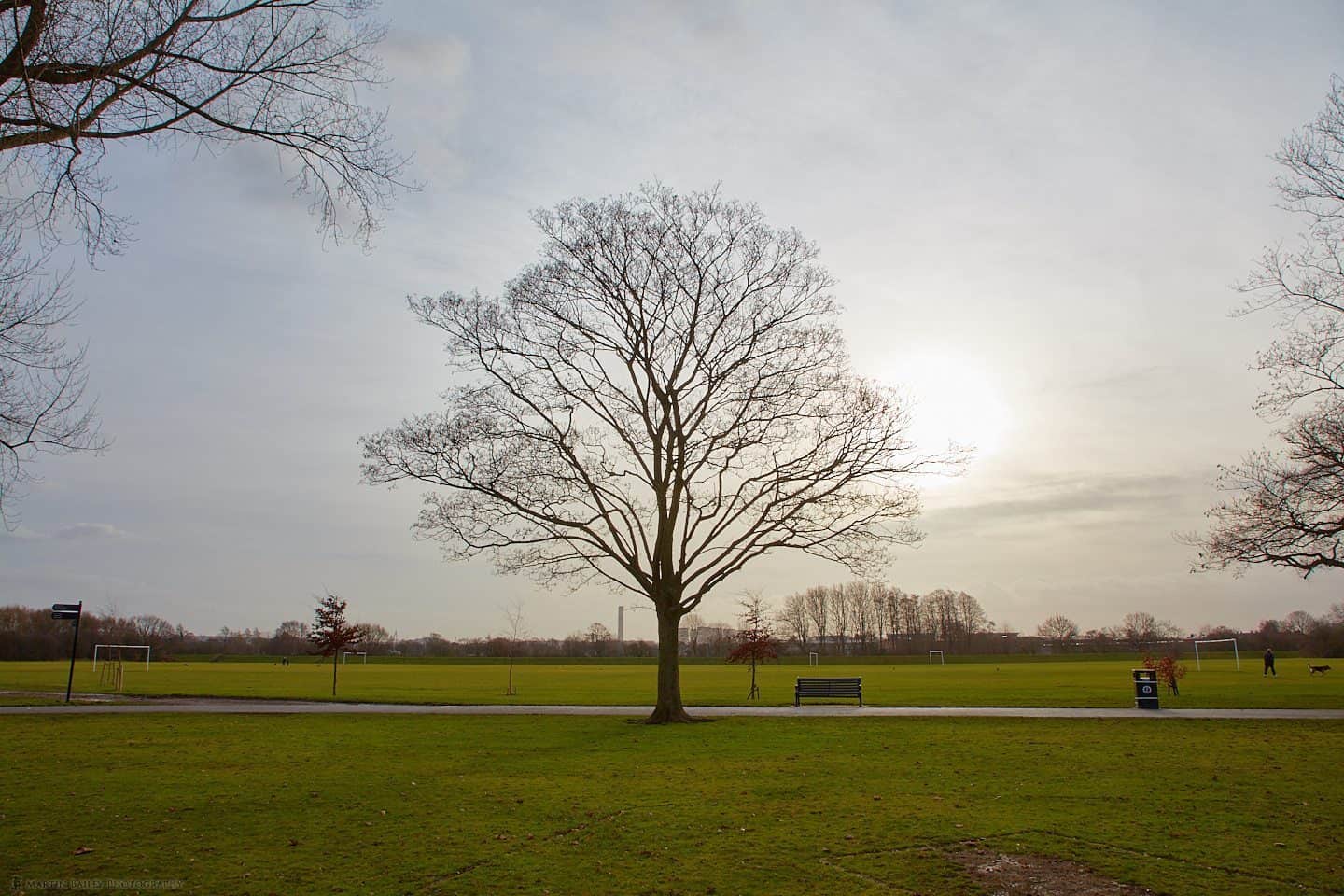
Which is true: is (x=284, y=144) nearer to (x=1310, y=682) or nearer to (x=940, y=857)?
(x=940, y=857)

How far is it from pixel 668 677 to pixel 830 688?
8176 millimetres

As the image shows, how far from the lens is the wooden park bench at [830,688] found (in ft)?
89.4

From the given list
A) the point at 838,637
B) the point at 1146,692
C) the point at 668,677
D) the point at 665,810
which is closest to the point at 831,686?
the point at 668,677

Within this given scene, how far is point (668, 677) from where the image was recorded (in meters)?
21.7

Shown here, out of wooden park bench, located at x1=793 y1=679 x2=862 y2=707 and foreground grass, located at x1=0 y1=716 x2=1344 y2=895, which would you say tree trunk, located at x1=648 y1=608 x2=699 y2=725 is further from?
wooden park bench, located at x1=793 y1=679 x2=862 y2=707

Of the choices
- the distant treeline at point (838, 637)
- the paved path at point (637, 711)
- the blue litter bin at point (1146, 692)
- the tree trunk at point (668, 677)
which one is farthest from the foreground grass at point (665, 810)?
the distant treeline at point (838, 637)

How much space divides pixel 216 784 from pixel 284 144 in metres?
9.21

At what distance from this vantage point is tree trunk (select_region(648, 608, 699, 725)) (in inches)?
837

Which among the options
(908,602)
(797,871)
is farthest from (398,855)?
(908,602)

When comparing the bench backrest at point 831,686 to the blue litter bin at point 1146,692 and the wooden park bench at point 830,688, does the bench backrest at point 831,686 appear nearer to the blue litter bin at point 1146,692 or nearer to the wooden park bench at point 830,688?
the wooden park bench at point 830,688

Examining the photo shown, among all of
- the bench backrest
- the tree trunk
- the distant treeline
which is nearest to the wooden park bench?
the bench backrest

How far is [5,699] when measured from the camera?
2941 cm

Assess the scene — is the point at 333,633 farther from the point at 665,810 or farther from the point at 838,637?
the point at 838,637

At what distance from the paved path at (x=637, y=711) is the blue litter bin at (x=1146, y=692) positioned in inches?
30.5
